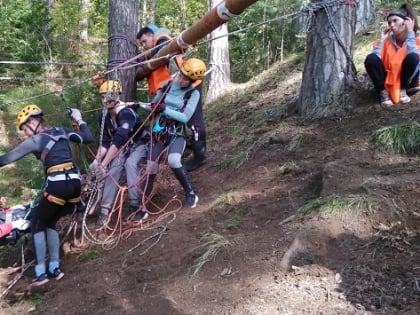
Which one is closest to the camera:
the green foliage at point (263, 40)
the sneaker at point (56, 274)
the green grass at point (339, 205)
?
the green grass at point (339, 205)

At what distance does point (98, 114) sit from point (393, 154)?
5.10 meters

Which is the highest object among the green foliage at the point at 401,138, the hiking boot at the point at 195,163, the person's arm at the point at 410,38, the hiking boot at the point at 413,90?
the person's arm at the point at 410,38

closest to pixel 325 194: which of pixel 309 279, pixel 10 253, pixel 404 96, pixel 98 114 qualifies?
pixel 309 279

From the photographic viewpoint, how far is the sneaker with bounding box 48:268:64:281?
4.91 meters

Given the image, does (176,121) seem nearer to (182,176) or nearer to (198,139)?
(198,139)

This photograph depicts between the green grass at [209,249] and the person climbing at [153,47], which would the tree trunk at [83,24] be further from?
the green grass at [209,249]

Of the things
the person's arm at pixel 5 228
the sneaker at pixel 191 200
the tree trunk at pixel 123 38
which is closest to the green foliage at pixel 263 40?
the tree trunk at pixel 123 38

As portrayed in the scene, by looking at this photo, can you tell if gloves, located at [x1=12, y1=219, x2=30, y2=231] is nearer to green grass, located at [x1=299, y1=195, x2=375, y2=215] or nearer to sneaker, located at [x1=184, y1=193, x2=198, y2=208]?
sneaker, located at [x1=184, y1=193, x2=198, y2=208]

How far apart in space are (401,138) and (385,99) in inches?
36.0

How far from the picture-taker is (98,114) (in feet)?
26.6

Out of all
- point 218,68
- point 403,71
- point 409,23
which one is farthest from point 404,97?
point 218,68

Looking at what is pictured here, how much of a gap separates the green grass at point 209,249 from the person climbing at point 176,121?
1216 mm

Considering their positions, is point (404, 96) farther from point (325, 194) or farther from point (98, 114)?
point (98, 114)

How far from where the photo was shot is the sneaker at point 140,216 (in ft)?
18.2
